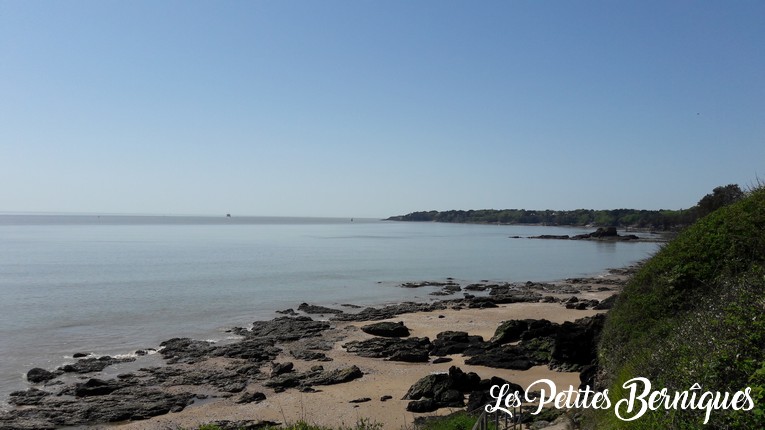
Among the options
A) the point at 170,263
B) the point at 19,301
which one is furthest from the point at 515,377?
the point at 170,263

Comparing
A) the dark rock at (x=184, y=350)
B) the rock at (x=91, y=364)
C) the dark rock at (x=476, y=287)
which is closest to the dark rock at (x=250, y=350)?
the dark rock at (x=184, y=350)

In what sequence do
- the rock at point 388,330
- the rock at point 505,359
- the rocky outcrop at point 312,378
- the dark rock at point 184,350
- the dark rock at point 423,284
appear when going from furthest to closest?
the dark rock at point 423,284 < the rock at point 388,330 < the dark rock at point 184,350 < the rock at point 505,359 < the rocky outcrop at point 312,378

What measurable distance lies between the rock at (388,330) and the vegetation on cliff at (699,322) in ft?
59.3

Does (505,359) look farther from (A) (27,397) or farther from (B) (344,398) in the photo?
(A) (27,397)

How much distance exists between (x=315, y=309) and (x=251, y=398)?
67.4 ft

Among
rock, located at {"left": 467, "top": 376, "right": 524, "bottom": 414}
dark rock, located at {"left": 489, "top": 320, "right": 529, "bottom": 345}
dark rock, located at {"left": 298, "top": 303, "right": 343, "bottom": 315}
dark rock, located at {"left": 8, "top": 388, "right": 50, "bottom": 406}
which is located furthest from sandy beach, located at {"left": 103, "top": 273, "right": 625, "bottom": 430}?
dark rock, located at {"left": 298, "top": 303, "right": 343, "bottom": 315}

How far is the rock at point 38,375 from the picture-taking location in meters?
22.7

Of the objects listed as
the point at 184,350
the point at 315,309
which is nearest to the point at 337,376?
the point at 184,350

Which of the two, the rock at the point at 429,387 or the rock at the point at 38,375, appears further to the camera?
the rock at the point at 38,375

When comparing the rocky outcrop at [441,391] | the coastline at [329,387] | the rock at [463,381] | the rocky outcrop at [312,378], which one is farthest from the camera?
the rocky outcrop at [312,378]

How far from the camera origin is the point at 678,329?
1012 cm

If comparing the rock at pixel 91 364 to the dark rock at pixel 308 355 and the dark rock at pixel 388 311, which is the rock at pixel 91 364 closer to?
the dark rock at pixel 308 355

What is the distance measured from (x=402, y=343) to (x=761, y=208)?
1918cm

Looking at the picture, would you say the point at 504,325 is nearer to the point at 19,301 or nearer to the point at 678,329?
the point at 678,329
